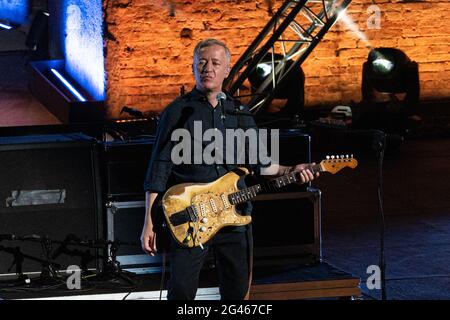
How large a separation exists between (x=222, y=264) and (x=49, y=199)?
1708 mm

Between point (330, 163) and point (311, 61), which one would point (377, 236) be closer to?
point (330, 163)

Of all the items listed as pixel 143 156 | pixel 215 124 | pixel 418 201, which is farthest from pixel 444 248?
pixel 215 124

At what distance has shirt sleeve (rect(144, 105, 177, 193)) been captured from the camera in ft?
14.9

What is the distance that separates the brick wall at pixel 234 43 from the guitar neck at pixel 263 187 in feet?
28.3

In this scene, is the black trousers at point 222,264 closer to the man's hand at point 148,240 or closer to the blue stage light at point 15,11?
the man's hand at point 148,240

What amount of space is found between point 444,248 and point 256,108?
5028 mm

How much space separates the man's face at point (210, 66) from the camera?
4.49 meters

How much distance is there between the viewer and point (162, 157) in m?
4.55

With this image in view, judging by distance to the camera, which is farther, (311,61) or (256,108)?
(311,61)

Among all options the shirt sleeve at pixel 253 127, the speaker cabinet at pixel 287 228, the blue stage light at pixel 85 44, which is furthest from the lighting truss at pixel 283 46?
the shirt sleeve at pixel 253 127

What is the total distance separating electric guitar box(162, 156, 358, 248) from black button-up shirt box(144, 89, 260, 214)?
5 cm

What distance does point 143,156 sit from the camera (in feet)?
19.5

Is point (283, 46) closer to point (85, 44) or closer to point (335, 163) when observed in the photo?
point (85, 44)
